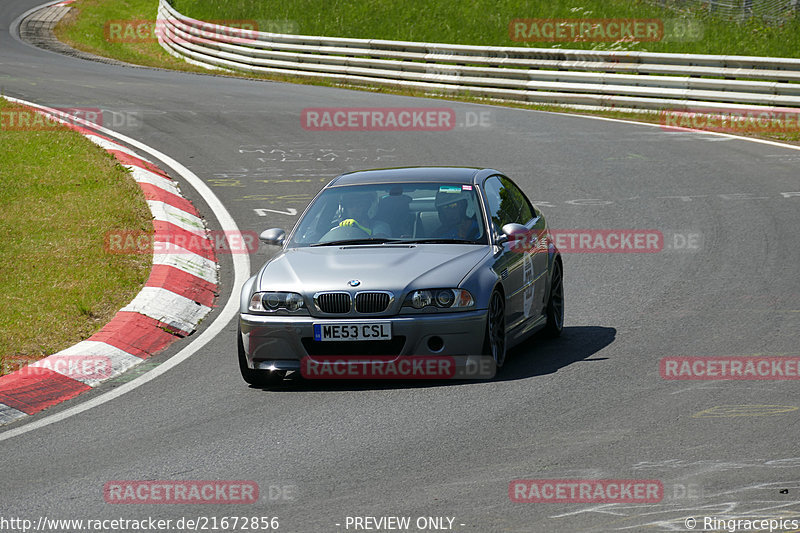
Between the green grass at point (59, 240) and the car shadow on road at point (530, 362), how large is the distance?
96.6 inches

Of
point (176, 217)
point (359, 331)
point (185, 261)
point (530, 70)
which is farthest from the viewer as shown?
point (530, 70)

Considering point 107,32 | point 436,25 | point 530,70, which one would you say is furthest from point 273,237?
point 107,32

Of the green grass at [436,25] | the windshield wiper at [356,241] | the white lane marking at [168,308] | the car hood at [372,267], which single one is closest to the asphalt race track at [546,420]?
the white lane marking at [168,308]

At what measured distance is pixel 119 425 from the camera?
25.2ft

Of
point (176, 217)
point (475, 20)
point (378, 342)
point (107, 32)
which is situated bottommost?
point (107, 32)

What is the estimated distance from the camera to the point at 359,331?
817 cm

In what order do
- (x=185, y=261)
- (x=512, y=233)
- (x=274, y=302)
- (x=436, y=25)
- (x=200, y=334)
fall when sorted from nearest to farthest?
(x=274, y=302)
(x=512, y=233)
(x=200, y=334)
(x=185, y=261)
(x=436, y=25)

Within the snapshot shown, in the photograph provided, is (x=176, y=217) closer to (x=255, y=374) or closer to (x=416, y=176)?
(x=416, y=176)

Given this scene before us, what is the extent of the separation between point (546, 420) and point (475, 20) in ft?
91.0

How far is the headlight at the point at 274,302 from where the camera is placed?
27.5ft

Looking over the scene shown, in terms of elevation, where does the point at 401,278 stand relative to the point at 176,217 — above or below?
above

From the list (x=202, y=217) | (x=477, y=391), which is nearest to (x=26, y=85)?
(x=202, y=217)

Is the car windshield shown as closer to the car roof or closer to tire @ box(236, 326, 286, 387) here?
the car roof

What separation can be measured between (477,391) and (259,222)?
7.28m
